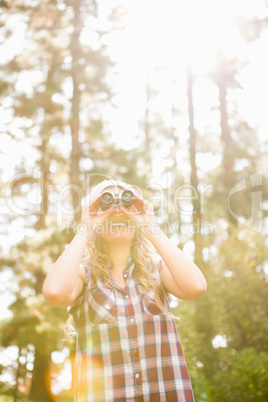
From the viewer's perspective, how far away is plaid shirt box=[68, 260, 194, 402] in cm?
228

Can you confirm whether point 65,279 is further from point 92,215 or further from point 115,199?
point 115,199

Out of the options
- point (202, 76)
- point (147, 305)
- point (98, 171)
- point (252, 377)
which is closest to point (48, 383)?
point (98, 171)

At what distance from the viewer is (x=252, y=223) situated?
1175cm

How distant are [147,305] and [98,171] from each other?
33.7 feet

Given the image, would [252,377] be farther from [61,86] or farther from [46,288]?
[61,86]

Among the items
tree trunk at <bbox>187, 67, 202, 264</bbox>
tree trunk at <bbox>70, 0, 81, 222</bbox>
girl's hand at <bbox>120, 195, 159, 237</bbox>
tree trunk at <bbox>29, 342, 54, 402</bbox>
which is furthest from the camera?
tree trunk at <bbox>29, 342, 54, 402</bbox>

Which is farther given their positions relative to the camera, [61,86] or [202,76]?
[202,76]

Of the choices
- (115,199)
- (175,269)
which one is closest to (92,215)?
(115,199)

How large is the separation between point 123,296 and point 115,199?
59 centimetres

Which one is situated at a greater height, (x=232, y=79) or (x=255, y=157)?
(x=232, y=79)

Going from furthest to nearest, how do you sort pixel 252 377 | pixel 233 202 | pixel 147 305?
pixel 233 202 < pixel 252 377 < pixel 147 305

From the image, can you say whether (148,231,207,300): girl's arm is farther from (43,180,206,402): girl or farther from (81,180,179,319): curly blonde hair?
(81,180,179,319): curly blonde hair

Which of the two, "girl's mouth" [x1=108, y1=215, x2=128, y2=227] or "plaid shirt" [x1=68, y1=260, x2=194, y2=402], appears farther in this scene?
"girl's mouth" [x1=108, y1=215, x2=128, y2=227]

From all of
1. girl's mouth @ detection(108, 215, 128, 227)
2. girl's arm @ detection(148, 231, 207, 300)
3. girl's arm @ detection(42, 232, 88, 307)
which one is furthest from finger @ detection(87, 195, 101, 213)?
girl's arm @ detection(148, 231, 207, 300)
